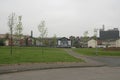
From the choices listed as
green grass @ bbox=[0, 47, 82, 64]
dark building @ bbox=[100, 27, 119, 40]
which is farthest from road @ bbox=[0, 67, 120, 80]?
dark building @ bbox=[100, 27, 119, 40]

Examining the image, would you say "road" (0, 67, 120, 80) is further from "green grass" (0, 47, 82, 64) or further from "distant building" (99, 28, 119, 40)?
"distant building" (99, 28, 119, 40)

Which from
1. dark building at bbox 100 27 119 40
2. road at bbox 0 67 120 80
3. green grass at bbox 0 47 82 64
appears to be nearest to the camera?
road at bbox 0 67 120 80

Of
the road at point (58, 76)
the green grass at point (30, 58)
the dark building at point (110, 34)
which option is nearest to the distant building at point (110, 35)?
the dark building at point (110, 34)

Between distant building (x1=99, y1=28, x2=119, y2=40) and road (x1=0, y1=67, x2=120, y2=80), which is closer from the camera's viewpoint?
road (x1=0, y1=67, x2=120, y2=80)

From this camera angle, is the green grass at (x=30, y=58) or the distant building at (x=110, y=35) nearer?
the green grass at (x=30, y=58)

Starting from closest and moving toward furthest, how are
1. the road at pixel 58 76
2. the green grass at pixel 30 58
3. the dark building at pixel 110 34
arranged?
the road at pixel 58 76, the green grass at pixel 30 58, the dark building at pixel 110 34

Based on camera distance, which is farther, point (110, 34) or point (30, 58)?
point (110, 34)

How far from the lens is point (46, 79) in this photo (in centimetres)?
1273

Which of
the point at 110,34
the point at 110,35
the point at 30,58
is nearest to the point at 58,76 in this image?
the point at 30,58

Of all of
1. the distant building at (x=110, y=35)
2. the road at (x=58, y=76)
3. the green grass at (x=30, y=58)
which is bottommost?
the road at (x=58, y=76)

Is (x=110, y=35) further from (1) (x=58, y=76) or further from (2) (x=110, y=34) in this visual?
(1) (x=58, y=76)

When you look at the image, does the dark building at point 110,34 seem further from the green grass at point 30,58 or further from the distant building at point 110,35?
the green grass at point 30,58

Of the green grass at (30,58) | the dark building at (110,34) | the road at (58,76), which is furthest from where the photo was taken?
the dark building at (110,34)

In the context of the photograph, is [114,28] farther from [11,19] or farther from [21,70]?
[21,70]
